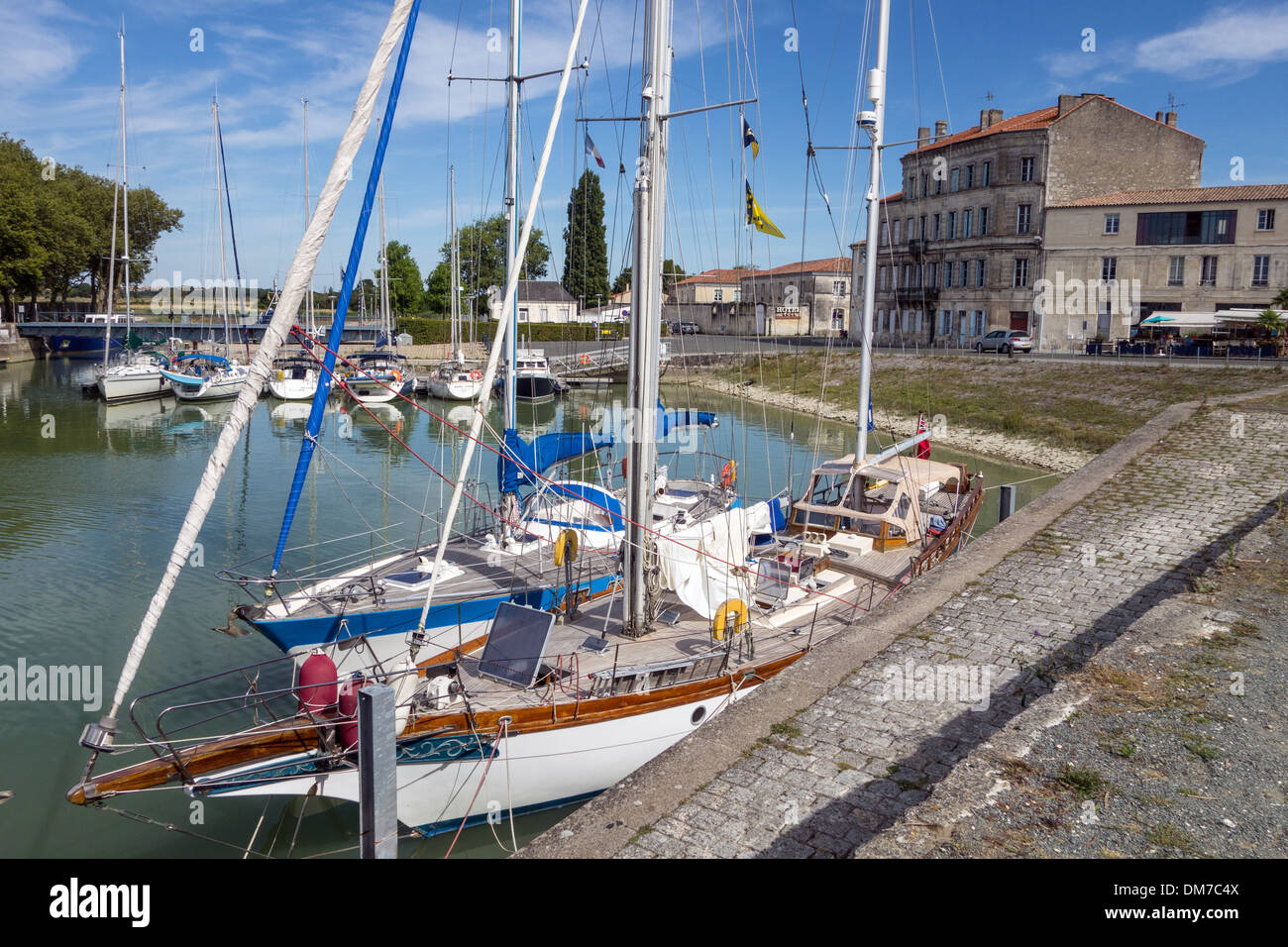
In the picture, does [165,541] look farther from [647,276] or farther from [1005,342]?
[1005,342]

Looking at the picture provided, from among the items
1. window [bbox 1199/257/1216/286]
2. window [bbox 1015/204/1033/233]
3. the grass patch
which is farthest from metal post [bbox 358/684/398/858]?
window [bbox 1015/204/1033/233]

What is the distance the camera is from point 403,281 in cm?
9906

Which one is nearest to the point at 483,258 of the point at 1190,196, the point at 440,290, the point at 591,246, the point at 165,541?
the point at 440,290

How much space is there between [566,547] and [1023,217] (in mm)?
49984

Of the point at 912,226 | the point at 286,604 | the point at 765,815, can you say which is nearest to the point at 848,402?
the point at 912,226

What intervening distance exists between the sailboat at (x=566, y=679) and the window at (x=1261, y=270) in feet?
145

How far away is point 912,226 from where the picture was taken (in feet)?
198

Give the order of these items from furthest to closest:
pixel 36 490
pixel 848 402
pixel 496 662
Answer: pixel 848 402 < pixel 36 490 < pixel 496 662

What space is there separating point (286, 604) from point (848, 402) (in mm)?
39134

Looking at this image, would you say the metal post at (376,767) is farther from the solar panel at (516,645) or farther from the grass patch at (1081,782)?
the grass patch at (1081,782)

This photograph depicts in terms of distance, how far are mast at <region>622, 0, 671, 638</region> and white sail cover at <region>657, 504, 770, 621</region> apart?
0.58m

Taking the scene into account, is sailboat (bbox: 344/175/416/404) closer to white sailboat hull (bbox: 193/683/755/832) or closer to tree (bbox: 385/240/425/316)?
tree (bbox: 385/240/425/316)

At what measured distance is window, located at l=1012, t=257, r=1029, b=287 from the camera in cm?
5303
